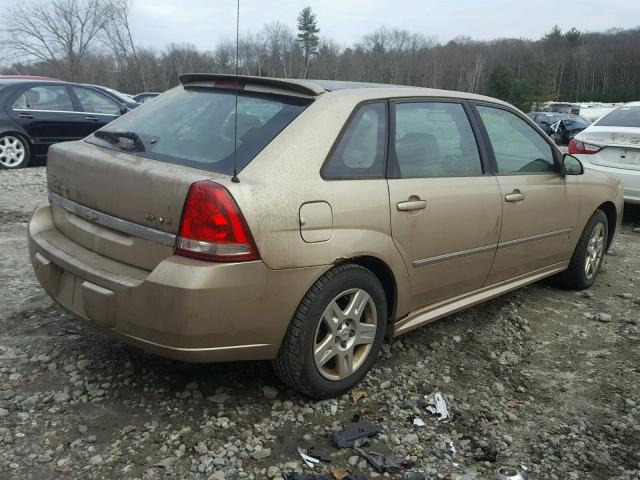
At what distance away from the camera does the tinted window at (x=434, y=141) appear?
10.8ft

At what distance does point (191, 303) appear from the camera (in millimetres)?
2438

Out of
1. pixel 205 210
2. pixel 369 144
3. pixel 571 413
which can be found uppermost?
pixel 369 144

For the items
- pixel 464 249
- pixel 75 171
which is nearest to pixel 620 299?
pixel 464 249

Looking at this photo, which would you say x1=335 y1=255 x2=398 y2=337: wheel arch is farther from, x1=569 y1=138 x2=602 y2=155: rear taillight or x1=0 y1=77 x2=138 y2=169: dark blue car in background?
x1=0 y1=77 x2=138 y2=169: dark blue car in background

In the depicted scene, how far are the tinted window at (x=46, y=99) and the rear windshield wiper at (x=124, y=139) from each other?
292 inches

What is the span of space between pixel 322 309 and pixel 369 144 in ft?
2.99

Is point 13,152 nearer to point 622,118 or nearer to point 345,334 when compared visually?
point 345,334

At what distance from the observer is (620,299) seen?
490cm

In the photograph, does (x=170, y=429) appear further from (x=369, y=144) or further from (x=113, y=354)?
(x=369, y=144)

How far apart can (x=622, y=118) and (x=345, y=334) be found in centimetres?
640

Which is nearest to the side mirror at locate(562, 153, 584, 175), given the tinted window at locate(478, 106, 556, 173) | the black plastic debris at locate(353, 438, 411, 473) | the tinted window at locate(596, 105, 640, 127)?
the tinted window at locate(478, 106, 556, 173)

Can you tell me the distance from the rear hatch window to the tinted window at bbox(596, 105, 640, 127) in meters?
6.04

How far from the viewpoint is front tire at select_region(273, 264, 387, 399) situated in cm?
277

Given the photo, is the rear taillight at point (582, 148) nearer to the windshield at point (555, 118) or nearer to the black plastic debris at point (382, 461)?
the black plastic debris at point (382, 461)
